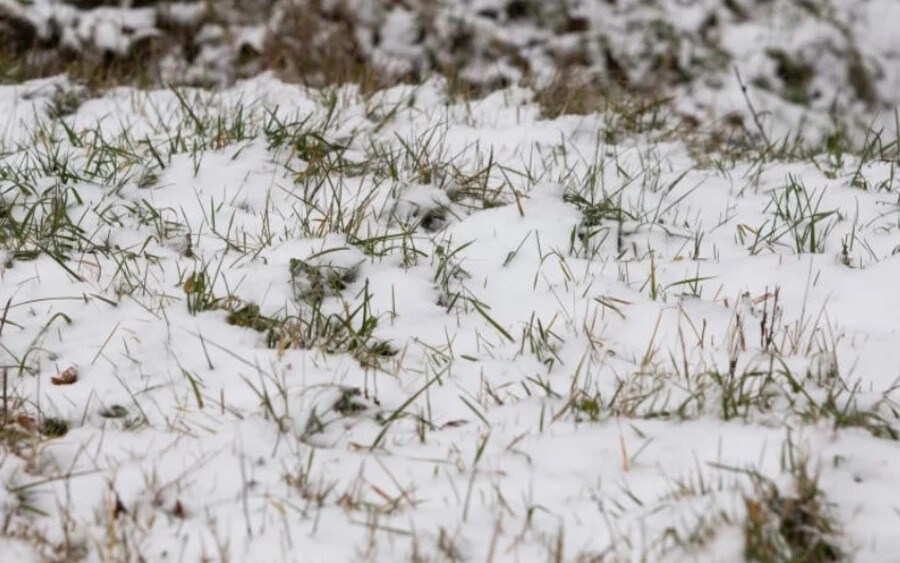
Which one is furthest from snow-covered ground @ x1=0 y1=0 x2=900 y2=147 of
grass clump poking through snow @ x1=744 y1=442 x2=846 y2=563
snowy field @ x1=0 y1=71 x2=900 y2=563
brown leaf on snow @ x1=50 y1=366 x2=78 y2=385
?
grass clump poking through snow @ x1=744 y1=442 x2=846 y2=563

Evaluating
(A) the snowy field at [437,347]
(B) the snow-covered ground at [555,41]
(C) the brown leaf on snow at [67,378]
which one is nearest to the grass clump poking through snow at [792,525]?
(A) the snowy field at [437,347]

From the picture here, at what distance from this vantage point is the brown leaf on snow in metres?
2.67

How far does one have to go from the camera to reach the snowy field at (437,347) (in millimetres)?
2117

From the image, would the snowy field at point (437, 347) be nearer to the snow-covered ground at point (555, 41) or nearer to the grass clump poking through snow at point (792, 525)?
the grass clump poking through snow at point (792, 525)

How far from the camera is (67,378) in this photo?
2682 millimetres

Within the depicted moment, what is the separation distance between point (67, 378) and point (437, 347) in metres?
0.97

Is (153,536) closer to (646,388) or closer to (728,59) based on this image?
(646,388)

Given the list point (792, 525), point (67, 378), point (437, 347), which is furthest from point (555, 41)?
point (792, 525)

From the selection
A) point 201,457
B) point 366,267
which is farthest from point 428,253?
point 201,457

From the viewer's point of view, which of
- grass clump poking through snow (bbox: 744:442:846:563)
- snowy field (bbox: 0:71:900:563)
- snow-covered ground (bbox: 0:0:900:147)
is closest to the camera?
grass clump poking through snow (bbox: 744:442:846:563)

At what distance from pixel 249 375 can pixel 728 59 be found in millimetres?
5744

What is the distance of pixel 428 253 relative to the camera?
10.9 feet

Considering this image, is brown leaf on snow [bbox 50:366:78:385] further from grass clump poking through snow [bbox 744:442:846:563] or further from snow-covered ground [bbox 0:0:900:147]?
snow-covered ground [bbox 0:0:900:147]

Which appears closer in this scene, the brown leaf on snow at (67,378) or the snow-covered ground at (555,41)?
the brown leaf on snow at (67,378)
